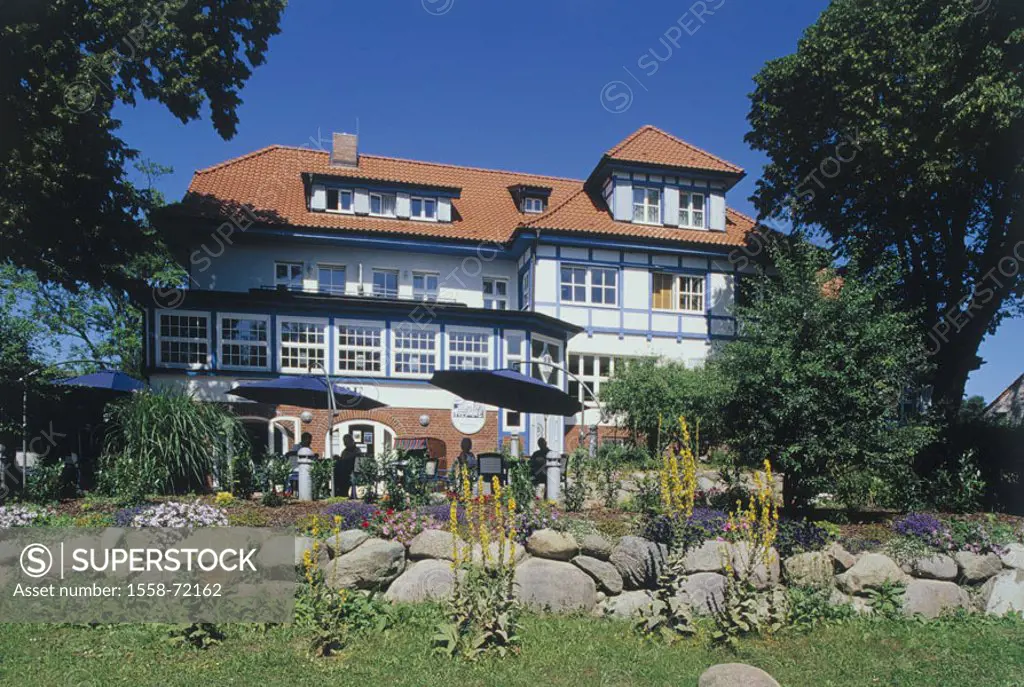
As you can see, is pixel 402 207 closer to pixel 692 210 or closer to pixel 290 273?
pixel 290 273

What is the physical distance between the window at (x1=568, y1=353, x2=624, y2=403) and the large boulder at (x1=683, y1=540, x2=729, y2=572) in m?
Result: 15.9

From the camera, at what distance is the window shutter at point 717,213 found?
2670 centimetres

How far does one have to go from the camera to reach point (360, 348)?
21.7 m

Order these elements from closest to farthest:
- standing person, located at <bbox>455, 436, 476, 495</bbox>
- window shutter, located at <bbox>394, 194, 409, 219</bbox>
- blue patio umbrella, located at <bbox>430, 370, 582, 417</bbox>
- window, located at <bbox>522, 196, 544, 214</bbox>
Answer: standing person, located at <bbox>455, 436, 476, 495</bbox>, blue patio umbrella, located at <bbox>430, 370, 582, 417</bbox>, window shutter, located at <bbox>394, 194, 409, 219</bbox>, window, located at <bbox>522, 196, 544, 214</bbox>

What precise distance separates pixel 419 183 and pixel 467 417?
8.53 meters

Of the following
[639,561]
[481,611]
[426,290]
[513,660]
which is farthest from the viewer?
[426,290]

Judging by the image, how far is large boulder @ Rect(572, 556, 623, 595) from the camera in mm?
8375

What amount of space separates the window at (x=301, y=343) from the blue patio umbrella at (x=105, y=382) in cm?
683

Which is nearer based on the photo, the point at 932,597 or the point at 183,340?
the point at 932,597

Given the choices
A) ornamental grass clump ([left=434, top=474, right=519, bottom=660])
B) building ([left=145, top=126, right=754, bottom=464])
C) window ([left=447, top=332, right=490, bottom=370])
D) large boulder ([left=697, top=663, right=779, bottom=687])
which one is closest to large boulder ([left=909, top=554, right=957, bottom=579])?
large boulder ([left=697, top=663, right=779, bottom=687])

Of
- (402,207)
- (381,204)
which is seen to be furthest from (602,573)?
(381,204)

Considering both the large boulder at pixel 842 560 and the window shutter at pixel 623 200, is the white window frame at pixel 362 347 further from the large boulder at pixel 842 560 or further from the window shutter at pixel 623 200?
the large boulder at pixel 842 560

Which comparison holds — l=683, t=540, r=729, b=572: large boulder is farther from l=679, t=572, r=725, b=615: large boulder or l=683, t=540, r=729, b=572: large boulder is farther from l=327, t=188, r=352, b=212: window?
l=327, t=188, r=352, b=212: window

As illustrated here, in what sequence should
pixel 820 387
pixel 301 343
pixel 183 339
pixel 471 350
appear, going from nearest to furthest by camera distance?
1. pixel 820 387
2. pixel 183 339
3. pixel 301 343
4. pixel 471 350
